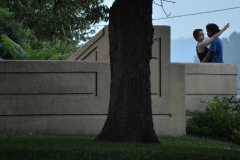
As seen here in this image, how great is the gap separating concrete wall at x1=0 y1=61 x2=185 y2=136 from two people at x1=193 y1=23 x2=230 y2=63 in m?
4.50

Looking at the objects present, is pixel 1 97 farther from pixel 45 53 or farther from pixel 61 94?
pixel 45 53

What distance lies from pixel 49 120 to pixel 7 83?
1.44 m

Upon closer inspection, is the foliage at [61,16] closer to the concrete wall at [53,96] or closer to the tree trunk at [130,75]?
the concrete wall at [53,96]

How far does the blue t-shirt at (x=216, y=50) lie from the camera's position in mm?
15627

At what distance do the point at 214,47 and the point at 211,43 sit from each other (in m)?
0.18

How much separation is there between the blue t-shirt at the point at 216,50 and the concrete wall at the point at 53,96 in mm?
4527

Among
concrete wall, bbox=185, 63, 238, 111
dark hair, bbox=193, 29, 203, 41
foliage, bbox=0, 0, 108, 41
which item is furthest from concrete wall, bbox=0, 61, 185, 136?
dark hair, bbox=193, 29, 203, 41

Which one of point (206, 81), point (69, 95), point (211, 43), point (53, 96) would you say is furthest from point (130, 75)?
point (211, 43)

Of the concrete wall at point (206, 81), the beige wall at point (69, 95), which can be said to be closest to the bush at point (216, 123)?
the concrete wall at point (206, 81)

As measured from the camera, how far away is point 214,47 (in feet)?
51.5

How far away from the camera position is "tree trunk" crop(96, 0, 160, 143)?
9.56 m

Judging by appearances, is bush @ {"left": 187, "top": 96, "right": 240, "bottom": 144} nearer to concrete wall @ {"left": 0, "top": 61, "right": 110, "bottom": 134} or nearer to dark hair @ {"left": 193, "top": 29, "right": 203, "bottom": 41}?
dark hair @ {"left": 193, "top": 29, "right": 203, "bottom": 41}

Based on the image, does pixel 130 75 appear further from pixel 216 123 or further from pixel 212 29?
pixel 212 29

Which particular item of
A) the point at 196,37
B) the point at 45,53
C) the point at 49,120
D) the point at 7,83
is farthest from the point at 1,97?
the point at 196,37
